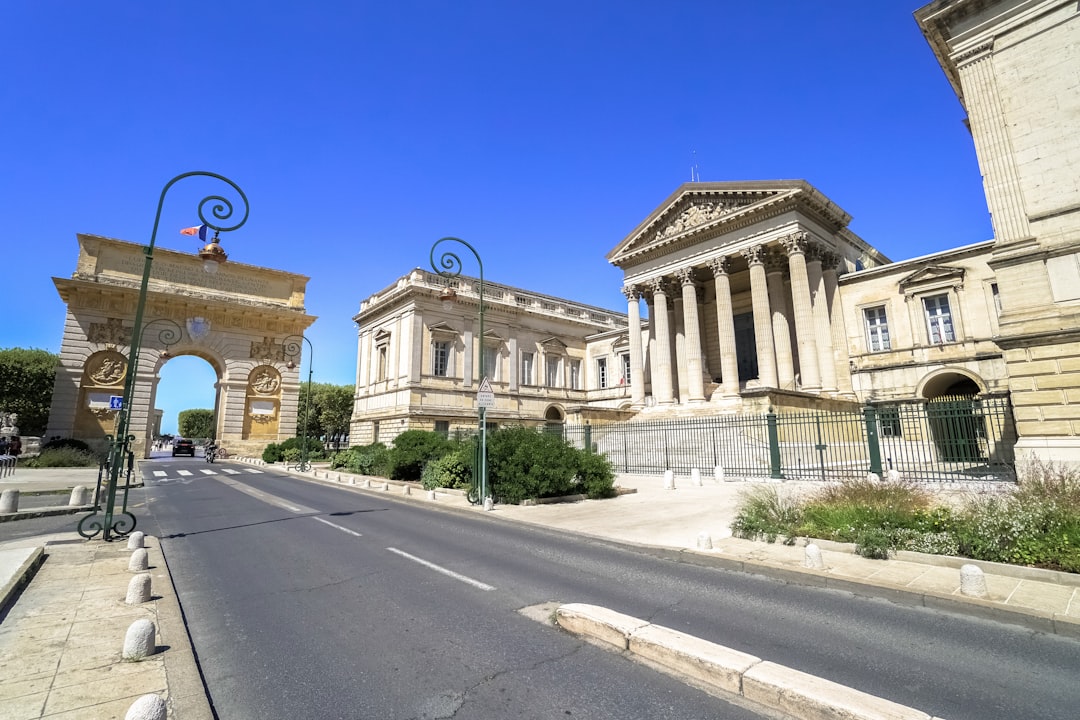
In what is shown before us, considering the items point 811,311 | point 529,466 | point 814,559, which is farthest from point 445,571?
point 811,311

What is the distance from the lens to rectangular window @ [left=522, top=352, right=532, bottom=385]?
41531 millimetres

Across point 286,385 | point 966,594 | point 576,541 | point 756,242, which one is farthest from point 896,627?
point 286,385

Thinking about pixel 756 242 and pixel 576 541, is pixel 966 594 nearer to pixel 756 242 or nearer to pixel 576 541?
pixel 576 541

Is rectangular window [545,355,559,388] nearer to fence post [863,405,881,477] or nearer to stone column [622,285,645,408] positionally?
stone column [622,285,645,408]

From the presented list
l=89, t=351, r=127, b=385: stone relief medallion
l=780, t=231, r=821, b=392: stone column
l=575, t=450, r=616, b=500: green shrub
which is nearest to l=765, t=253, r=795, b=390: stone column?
l=780, t=231, r=821, b=392: stone column

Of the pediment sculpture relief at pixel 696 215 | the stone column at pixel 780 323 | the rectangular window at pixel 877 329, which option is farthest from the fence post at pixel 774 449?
the pediment sculpture relief at pixel 696 215

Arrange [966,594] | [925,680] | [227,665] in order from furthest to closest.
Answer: [966,594], [227,665], [925,680]

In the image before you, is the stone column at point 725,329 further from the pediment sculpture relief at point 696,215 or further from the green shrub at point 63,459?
the green shrub at point 63,459

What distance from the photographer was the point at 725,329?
93.3ft

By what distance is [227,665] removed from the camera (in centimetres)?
394

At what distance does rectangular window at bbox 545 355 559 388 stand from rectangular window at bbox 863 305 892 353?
2355cm

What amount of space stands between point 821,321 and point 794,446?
958 cm

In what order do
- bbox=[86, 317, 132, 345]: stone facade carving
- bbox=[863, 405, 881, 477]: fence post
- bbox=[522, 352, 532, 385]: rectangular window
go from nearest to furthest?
bbox=[863, 405, 881, 477]: fence post < bbox=[86, 317, 132, 345]: stone facade carving < bbox=[522, 352, 532, 385]: rectangular window

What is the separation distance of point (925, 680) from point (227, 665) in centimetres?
536
